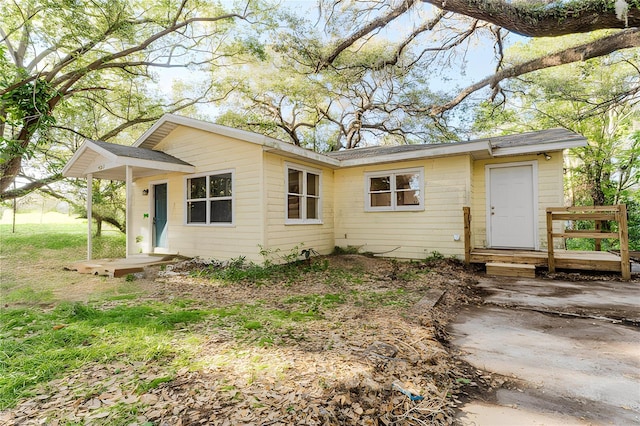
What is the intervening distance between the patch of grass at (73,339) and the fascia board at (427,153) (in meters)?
5.96

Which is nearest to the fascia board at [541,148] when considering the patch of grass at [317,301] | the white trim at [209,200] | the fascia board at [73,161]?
the patch of grass at [317,301]

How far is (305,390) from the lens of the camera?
203 cm

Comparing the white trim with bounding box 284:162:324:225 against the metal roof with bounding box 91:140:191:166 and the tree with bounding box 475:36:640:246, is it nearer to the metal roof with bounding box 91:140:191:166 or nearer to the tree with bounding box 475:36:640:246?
the metal roof with bounding box 91:140:191:166

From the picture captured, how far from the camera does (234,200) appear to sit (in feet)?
24.1

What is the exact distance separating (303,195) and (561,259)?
6.06 meters

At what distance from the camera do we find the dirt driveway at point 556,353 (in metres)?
1.98

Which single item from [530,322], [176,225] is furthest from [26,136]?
[530,322]

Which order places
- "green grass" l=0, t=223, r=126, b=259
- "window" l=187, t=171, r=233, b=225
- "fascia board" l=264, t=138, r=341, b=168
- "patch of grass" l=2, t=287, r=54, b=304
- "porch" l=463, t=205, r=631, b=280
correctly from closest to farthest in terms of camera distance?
"patch of grass" l=2, t=287, r=54, b=304 < "porch" l=463, t=205, r=631, b=280 < "fascia board" l=264, t=138, r=341, b=168 < "window" l=187, t=171, r=233, b=225 < "green grass" l=0, t=223, r=126, b=259

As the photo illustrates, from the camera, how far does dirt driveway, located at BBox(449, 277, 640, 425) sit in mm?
1980

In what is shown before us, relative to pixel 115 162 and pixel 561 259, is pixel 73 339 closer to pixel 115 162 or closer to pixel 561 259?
pixel 115 162

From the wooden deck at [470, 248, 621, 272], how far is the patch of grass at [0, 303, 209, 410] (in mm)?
6233

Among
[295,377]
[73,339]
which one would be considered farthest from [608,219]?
[73,339]

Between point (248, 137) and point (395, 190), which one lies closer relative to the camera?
point (248, 137)

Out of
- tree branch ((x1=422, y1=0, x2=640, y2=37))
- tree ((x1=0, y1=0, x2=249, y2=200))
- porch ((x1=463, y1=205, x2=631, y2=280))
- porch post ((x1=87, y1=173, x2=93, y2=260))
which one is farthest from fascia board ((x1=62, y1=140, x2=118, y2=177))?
porch ((x1=463, y1=205, x2=631, y2=280))
